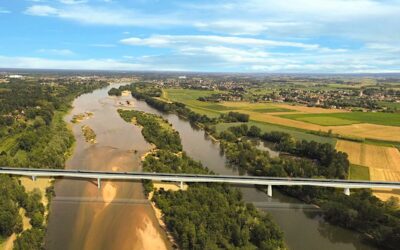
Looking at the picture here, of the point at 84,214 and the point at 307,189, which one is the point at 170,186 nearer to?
the point at 84,214

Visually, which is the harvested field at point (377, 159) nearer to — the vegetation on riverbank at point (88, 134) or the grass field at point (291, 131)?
the grass field at point (291, 131)

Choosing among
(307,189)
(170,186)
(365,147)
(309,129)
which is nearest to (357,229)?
(307,189)

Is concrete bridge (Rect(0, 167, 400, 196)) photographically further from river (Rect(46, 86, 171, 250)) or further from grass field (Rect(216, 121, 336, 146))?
grass field (Rect(216, 121, 336, 146))

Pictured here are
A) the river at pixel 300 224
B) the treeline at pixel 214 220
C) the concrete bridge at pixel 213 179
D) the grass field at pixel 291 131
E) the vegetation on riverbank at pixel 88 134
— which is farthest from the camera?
the vegetation on riverbank at pixel 88 134

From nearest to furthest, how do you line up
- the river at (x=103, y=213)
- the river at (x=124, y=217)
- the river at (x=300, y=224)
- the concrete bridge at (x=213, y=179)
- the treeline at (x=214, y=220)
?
the treeline at (x=214, y=220), the river at (x=103, y=213), the river at (x=124, y=217), the river at (x=300, y=224), the concrete bridge at (x=213, y=179)

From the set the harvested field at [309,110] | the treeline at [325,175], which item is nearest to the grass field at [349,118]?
the harvested field at [309,110]

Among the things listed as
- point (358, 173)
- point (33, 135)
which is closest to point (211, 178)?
point (358, 173)

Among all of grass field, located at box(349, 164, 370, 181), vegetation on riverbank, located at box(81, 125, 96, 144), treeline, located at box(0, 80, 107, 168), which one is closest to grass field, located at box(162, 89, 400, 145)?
grass field, located at box(349, 164, 370, 181)

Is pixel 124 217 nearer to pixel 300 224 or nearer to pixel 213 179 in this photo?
pixel 213 179
